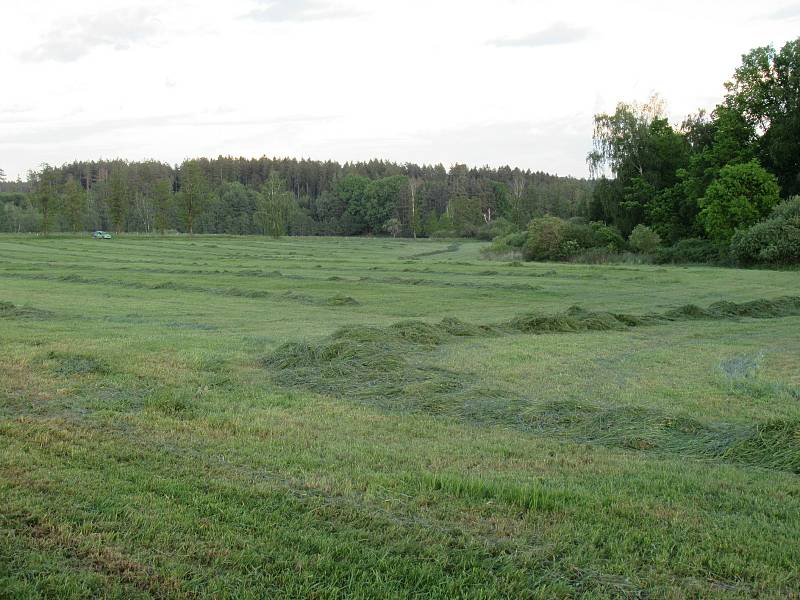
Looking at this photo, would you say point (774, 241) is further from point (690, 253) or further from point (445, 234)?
point (445, 234)

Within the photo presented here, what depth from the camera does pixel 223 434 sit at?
918 centimetres

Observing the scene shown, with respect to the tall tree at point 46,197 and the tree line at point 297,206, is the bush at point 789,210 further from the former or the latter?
the tall tree at point 46,197

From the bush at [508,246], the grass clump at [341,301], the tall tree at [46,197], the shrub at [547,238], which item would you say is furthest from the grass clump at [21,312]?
the tall tree at [46,197]

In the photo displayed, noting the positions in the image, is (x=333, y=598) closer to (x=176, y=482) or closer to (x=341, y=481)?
(x=341, y=481)

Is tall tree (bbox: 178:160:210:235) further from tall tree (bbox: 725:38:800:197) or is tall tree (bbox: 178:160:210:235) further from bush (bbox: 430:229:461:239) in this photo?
tall tree (bbox: 725:38:800:197)

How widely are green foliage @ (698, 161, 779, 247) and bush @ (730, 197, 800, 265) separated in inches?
200

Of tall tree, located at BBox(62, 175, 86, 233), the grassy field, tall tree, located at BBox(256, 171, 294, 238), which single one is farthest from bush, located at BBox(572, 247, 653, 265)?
tall tree, located at BBox(62, 175, 86, 233)

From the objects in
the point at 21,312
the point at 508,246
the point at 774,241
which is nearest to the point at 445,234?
the point at 508,246

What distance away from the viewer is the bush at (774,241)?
45281 mm

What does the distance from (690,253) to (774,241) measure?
10.00m

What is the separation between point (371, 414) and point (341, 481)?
3.19 meters

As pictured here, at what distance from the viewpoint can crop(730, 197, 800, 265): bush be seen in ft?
149

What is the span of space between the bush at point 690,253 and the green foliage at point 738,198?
0.99 m

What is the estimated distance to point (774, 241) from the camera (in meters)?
46.2
